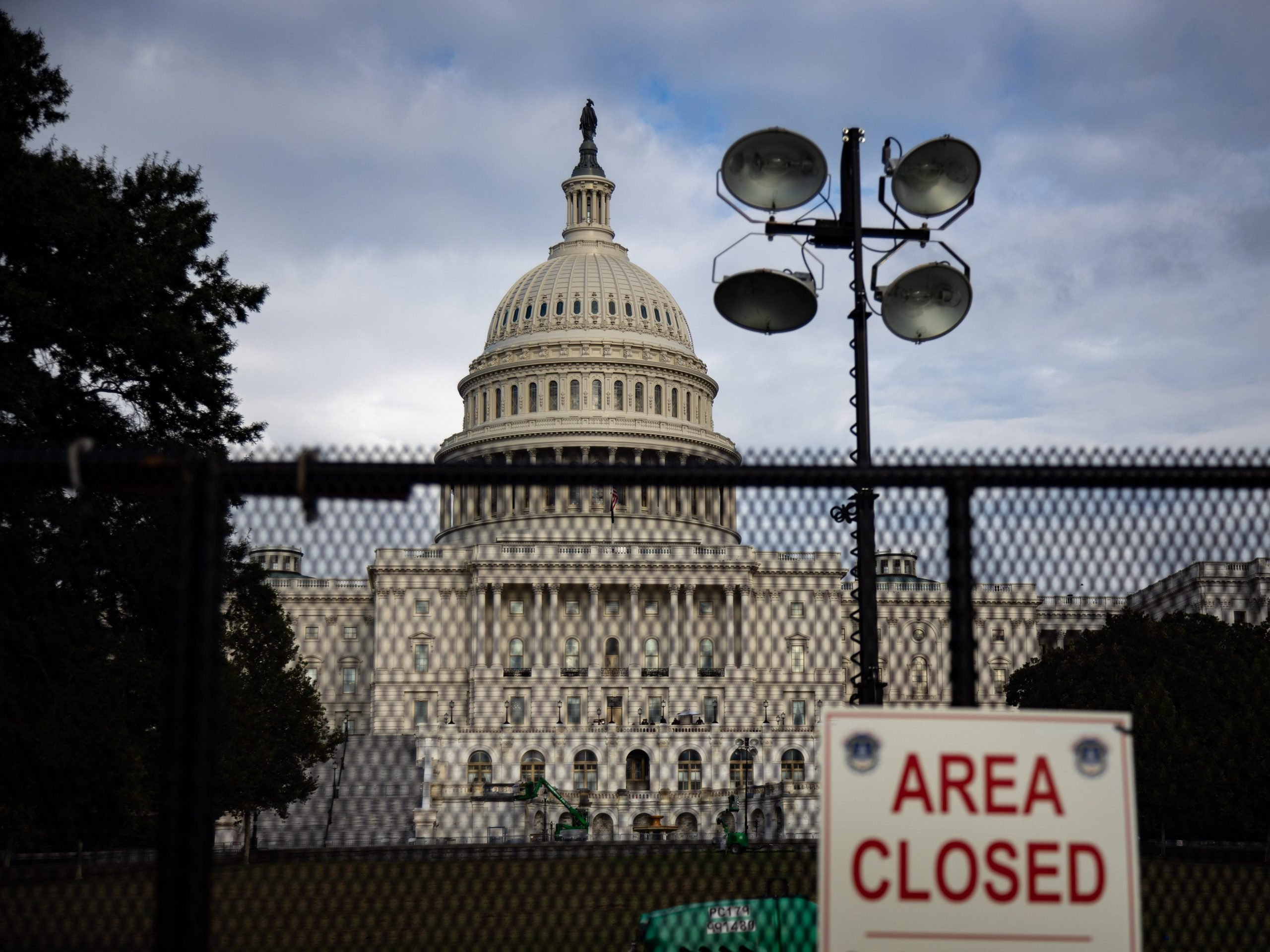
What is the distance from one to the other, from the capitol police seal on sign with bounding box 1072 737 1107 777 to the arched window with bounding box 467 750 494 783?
80.4 meters

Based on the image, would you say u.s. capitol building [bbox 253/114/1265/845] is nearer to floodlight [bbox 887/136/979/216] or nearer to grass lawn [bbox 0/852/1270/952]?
grass lawn [bbox 0/852/1270/952]

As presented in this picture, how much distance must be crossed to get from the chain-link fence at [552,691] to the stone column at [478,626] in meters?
0.39

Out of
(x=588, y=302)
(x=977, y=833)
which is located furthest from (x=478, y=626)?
(x=977, y=833)

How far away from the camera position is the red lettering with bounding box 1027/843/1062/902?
6746 mm

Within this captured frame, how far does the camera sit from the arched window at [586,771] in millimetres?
90250

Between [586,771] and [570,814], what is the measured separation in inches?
636

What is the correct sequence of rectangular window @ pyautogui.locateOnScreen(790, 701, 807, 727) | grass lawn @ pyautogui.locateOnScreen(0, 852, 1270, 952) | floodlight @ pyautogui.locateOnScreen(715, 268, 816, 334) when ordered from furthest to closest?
rectangular window @ pyautogui.locateOnScreen(790, 701, 807, 727)
grass lawn @ pyautogui.locateOnScreen(0, 852, 1270, 952)
floodlight @ pyautogui.locateOnScreen(715, 268, 816, 334)

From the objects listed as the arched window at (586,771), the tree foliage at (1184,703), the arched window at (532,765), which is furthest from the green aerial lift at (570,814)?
the tree foliage at (1184,703)

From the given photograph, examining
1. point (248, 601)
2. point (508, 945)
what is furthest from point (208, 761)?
point (248, 601)

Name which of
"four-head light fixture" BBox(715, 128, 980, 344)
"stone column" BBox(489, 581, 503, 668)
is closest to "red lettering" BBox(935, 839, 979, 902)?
"four-head light fixture" BBox(715, 128, 980, 344)

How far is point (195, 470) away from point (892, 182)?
7452mm

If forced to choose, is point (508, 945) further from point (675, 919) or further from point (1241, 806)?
point (1241, 806)

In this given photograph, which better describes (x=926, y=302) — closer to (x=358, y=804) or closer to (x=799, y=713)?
(x=358, y=804)

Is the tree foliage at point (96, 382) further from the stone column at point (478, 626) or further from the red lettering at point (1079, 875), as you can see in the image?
the stone column at point (478, 626)
